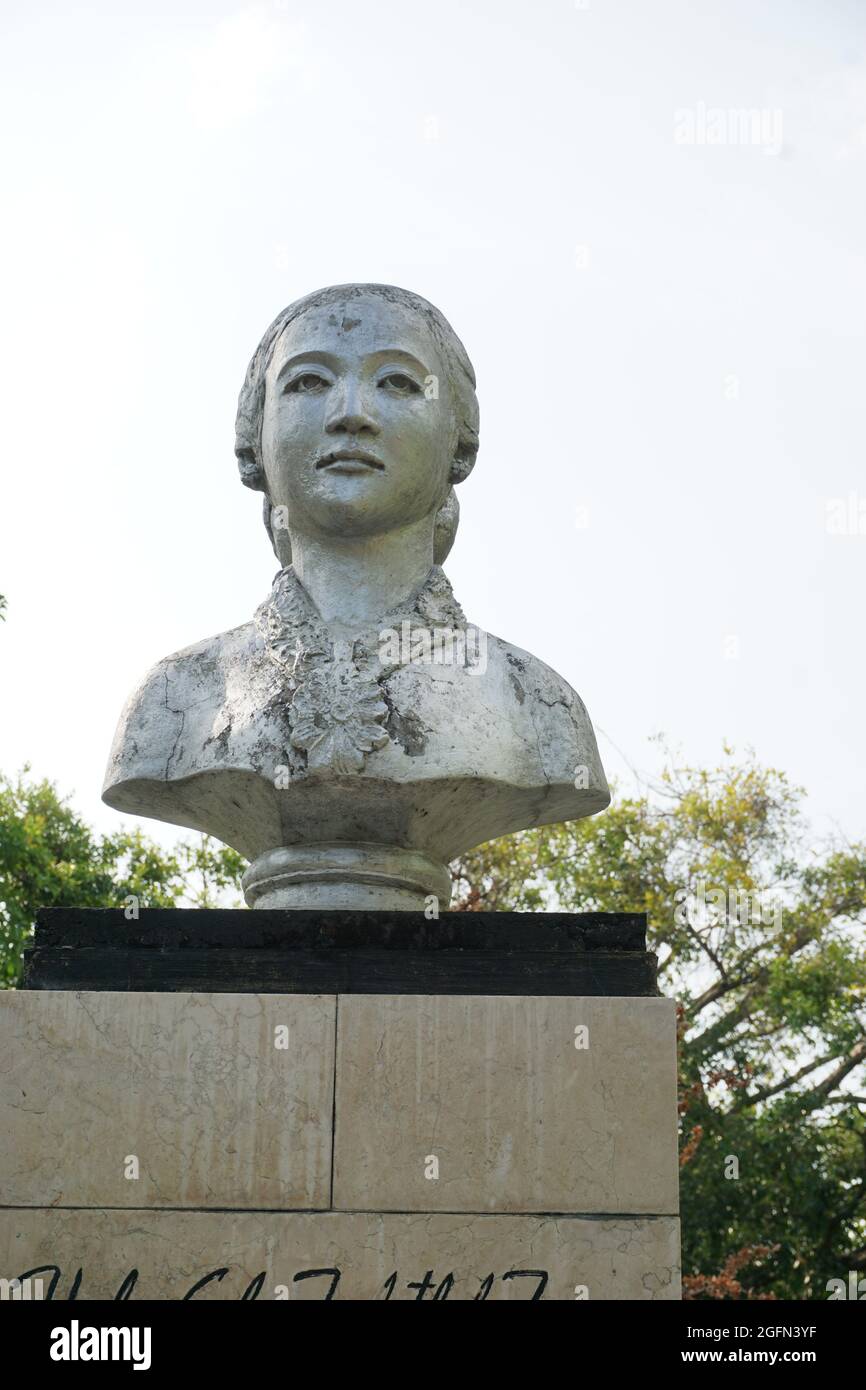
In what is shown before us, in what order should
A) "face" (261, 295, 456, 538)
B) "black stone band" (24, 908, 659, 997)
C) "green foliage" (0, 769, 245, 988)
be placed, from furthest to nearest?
"green foliage" (0, 769, 245, 988) < "face" (261, 295, 456, 538) < "black stone band" (24, 908, 659, 997)

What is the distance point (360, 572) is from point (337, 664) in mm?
475

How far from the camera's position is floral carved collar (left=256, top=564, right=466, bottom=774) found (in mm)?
5281

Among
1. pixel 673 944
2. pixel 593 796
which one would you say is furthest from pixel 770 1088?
pixel 593 796

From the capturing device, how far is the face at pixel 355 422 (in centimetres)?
569

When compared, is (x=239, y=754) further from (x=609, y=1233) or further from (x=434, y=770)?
(x=609, y=1233)

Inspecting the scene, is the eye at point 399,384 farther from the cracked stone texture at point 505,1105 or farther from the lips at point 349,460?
the cracked stone texture at point 505,1105

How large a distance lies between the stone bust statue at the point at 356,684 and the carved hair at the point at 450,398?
0.04 ft

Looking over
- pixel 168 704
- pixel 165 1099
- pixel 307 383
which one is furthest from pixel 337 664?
pixel 165 1099

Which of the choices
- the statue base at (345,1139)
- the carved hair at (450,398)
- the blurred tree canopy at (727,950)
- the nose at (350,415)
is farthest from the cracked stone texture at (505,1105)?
the blurred tree canopy at (727,950)

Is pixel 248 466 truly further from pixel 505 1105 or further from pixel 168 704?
pixel 505 1105

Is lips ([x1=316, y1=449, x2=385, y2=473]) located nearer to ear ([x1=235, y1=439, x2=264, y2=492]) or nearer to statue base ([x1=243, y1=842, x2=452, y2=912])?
ear ([x1=235, y1=439, x2=264, y2=492])

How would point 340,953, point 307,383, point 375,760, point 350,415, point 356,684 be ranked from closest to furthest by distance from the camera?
point 340,953 < point 375,760 < point 356,684 < point 350,415 < point 307,383

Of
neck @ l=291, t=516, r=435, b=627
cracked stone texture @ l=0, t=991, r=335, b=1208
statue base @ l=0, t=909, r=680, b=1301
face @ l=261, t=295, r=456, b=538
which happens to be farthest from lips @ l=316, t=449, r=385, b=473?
cracked stone texture @ l=0, t=991, r=335, b=1208

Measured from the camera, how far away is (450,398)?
610 centimetres
